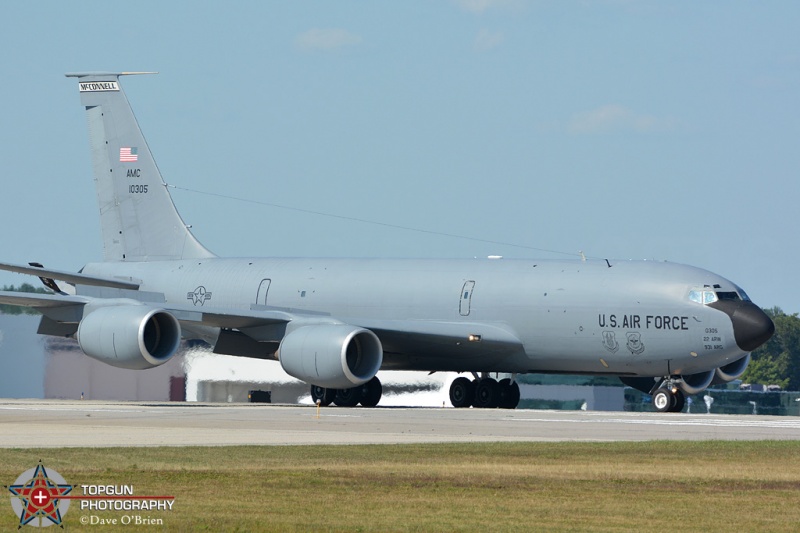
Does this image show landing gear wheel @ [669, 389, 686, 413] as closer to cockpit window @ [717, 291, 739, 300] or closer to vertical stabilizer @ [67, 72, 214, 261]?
cockpit window @ [717, 291, 739, 300]

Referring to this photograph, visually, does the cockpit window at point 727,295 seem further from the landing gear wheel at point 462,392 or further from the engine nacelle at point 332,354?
the engine nacelle at point 332,354

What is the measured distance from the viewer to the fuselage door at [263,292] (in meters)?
36.8

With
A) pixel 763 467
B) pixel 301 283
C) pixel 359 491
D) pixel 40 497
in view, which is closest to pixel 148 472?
pixel 359 491

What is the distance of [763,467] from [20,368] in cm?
2991

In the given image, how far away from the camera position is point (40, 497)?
10.9 meters

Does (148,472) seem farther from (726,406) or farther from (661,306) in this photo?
(726,406)

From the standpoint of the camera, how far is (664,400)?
32.7 meters

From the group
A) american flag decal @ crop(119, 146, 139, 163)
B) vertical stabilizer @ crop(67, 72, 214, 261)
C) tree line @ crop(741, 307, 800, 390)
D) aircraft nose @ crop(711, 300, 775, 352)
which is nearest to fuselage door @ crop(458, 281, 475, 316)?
aircraft nose @ crop(711, 300, 775, 352)

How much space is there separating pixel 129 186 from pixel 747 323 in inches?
724

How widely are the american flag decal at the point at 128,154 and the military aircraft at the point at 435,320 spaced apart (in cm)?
385

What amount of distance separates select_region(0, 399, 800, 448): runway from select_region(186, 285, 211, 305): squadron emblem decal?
8.67 m

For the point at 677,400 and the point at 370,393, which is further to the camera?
the point at 370,393

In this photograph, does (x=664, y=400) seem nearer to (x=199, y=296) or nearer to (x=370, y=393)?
(x=370, y=393)

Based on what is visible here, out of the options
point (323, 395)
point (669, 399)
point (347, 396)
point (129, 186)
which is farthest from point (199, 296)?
point (669, 399)
